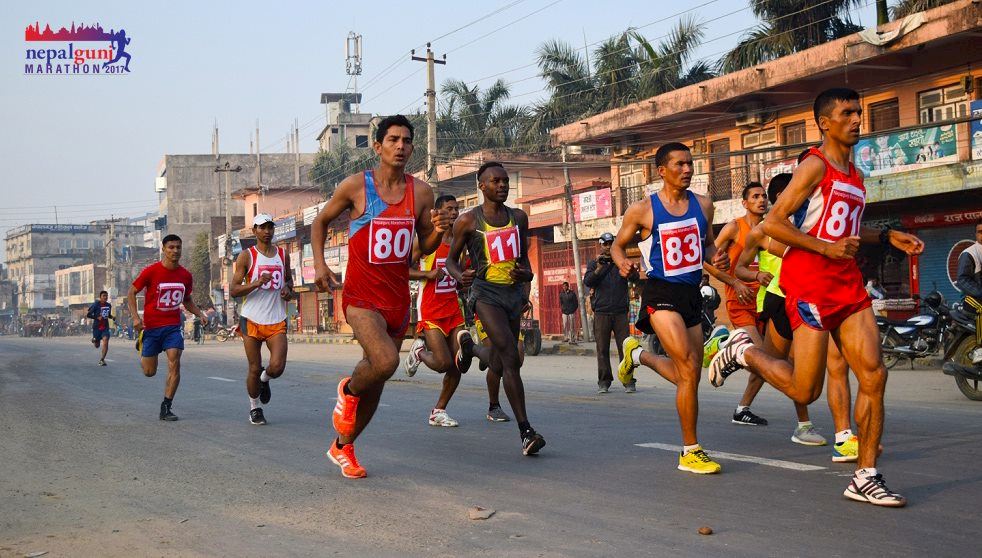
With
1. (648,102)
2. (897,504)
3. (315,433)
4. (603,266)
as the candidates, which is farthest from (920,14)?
(897,504)

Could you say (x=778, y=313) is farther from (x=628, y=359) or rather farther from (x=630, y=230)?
(x=630, y=230)

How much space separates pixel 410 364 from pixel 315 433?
6.73 feet

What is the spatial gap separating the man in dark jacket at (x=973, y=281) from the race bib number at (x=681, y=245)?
18.8 ft

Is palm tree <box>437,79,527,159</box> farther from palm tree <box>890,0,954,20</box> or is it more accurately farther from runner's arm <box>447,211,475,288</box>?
runner's arm <box>447,211,475,288</box>

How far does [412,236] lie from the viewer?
22.8 feet

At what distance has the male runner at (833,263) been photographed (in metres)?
5.56

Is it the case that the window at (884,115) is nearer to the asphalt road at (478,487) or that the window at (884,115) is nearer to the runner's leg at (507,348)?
the asphalt road at (478,487)

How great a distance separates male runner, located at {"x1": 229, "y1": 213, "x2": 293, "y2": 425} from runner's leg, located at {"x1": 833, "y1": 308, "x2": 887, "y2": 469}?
6.32 metres

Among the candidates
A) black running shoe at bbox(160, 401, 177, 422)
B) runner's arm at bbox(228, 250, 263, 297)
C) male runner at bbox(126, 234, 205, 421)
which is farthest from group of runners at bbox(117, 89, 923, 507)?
male runner at bbox(126, 234, 205, 421)

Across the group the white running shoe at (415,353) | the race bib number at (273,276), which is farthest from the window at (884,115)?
the race bib number at (273,276)

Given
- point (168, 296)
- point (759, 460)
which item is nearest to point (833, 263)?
point (759, 460)

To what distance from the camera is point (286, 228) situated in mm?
63969

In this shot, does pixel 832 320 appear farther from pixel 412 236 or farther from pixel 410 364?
pixel 410 364

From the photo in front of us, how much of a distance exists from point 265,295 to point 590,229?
25919 mm
